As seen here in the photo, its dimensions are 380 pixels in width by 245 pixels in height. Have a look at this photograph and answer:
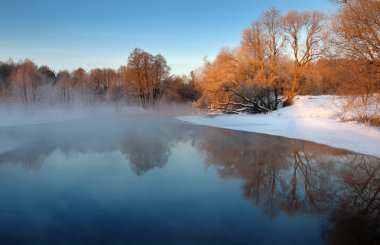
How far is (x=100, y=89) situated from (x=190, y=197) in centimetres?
5451

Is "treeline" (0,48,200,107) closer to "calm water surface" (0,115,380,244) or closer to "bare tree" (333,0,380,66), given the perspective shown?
"bare tree" (333,0,380,66)

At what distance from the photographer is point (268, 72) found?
28.0m

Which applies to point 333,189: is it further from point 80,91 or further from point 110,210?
point 80,91

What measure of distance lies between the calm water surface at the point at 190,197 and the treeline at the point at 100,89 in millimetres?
26174

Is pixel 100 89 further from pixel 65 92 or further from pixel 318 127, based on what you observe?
pixel 318 127

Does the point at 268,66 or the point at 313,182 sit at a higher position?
the point at 268,66

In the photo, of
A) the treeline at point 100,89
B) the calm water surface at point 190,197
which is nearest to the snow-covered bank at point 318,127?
the calm water surface at point 190,197

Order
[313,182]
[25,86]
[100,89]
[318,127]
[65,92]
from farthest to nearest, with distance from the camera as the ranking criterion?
[100,89], [65,92], [25,86], [318,127], [313,182]

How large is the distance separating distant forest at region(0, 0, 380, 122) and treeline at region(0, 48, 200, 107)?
12cm

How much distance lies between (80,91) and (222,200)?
4442 cm

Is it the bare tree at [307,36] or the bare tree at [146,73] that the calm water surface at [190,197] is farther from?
the bare tree at [146,73]

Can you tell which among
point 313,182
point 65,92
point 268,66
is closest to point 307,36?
point 268,66

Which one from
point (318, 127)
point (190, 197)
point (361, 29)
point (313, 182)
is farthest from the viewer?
point (318, 127)

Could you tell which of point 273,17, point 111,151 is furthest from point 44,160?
point 273,17
